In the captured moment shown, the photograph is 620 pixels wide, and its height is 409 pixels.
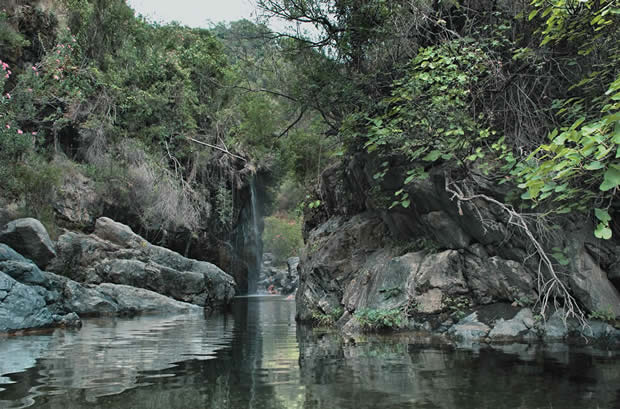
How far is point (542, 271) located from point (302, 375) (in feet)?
15.8

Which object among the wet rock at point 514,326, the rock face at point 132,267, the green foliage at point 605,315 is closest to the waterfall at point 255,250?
the rock face at point 132,267

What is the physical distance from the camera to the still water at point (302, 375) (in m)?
3.40

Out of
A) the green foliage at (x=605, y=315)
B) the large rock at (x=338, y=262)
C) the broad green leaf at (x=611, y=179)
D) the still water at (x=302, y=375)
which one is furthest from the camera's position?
the large rock at (x=338, y=262)

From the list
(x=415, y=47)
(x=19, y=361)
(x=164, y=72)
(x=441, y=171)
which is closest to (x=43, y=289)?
(x=19, y=361)

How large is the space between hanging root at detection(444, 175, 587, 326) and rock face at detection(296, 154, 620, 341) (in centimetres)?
11

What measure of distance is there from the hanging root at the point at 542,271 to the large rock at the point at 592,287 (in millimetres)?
159

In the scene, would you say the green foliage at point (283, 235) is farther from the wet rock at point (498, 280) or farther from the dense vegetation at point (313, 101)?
the wet rock at point (498, 280)

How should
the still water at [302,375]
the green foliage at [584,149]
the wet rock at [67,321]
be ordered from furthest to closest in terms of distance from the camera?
the wet rock at [67,321] < the still water at [302,375] < the green foliage at [584,149]

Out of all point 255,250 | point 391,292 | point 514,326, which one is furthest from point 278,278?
point 514,326

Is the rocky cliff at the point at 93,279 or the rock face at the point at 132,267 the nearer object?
the rocky cliff at the point at 93,279

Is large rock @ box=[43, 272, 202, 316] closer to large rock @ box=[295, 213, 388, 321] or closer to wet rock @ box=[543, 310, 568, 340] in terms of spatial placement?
large rock @ box=[295, 213, 388, 321]

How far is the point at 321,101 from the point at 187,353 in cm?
661

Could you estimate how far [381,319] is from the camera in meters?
7.99

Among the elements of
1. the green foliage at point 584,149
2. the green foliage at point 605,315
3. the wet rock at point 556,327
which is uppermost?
the green foliage at point 584,149
